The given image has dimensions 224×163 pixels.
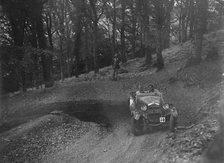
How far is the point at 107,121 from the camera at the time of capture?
20844 mm

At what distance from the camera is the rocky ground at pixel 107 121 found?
48.0 feet

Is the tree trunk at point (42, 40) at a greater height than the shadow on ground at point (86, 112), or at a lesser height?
greater

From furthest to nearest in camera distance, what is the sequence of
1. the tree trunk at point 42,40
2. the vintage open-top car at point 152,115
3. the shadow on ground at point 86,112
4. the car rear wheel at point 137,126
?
the tree trunk at point 42,40 < the shadow on ground at point 86,112 < the car rear wheel at point 137,126 < the vintage open-top car at point 152,115

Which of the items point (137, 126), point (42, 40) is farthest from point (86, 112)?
point (42, 40)

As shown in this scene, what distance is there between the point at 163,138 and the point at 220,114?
2947 mm

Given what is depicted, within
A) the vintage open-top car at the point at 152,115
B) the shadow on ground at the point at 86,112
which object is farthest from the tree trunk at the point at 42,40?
the vintage open-top car at the point at 152,115

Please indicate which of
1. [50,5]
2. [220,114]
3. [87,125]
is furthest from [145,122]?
[50,5]

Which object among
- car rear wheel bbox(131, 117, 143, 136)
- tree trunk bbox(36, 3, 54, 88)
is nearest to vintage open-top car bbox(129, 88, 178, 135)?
car rear wheel bbox(131, 117, 143, 136)

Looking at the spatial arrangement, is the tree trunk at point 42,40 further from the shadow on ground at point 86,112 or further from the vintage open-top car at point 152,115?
the vintage open-top car at point 152,115

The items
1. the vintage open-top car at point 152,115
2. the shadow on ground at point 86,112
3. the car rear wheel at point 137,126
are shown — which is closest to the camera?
the vintage open-top car at point 152,115

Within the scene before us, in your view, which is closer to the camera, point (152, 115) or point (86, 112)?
point (152, 115)

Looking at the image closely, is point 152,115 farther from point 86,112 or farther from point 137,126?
point 86,112

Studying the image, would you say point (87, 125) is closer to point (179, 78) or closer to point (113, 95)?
point (113, 95)

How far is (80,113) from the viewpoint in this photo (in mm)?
23250
